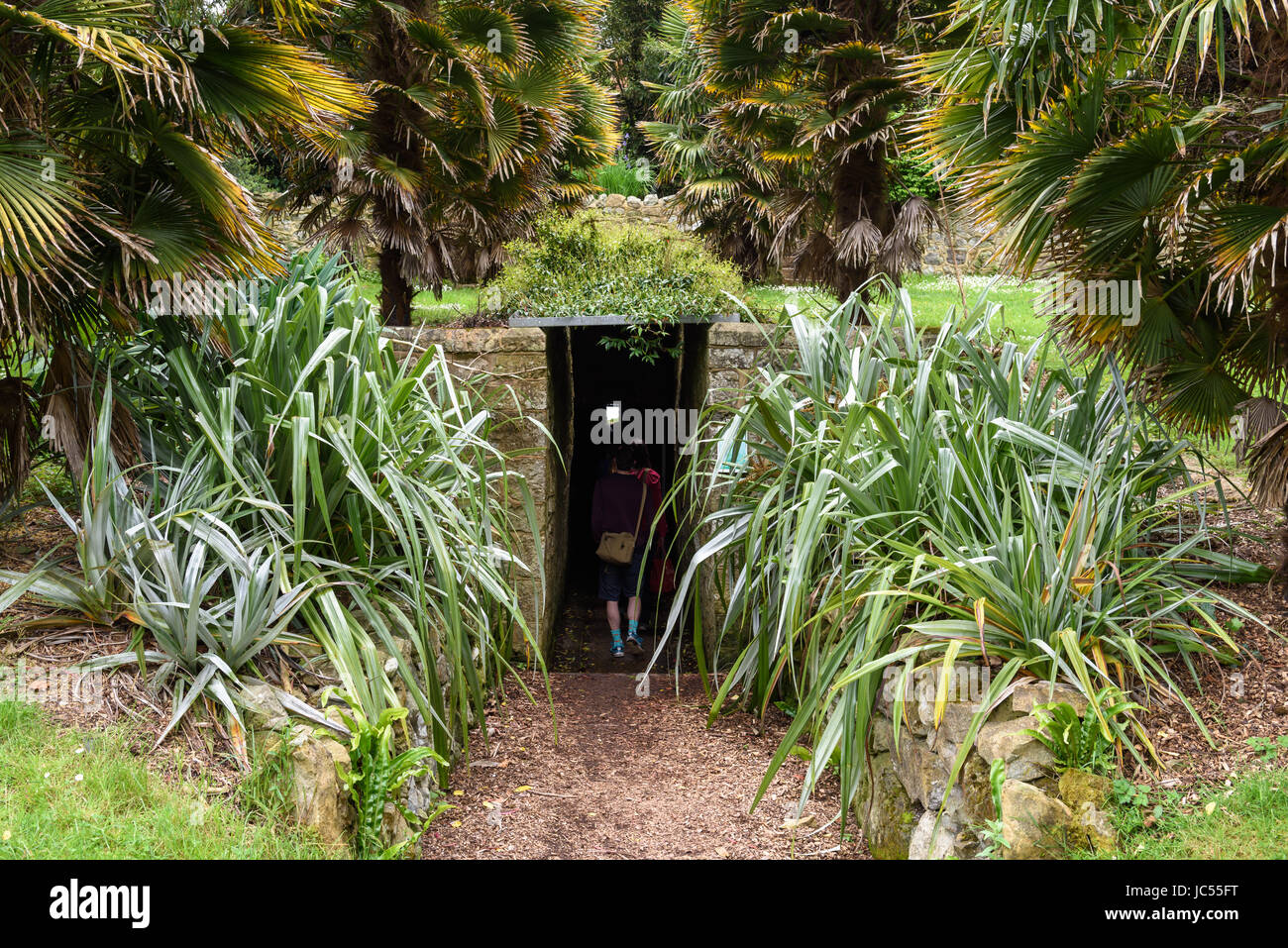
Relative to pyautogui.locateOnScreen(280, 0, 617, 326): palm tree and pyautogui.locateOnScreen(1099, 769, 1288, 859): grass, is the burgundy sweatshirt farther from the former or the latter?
pyautogui.locateOnScreen(1099, 769, 1288, 859): grass

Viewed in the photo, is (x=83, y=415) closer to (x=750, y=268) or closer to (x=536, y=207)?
(x=536, y=207)

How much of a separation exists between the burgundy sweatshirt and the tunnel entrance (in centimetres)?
19

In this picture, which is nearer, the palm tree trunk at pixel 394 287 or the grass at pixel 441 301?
the palm tree trunk at pixel 394 287

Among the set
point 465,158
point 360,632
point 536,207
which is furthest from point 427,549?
point 536,207

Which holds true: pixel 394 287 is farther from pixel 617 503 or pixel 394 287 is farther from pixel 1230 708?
pixel 1230 708

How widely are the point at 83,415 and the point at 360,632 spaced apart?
1555mm

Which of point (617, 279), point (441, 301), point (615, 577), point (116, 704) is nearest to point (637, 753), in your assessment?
point (615, 577)

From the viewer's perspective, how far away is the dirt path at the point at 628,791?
13.6 feet

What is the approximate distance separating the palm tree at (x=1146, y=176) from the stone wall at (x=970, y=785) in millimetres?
1732

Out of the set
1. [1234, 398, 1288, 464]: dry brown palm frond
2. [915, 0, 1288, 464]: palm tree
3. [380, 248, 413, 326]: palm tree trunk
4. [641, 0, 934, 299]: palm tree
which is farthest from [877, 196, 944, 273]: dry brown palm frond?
[380, 248, 413, 326]: palm tree trunk

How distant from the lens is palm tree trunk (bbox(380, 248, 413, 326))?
8.51m

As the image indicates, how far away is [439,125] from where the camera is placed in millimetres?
8250

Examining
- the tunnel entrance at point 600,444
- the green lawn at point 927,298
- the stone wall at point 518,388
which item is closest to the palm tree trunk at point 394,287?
the tunnel entrance at point 600,444

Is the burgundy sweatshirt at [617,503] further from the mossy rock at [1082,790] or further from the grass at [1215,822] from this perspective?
the grass at [1215,822]
